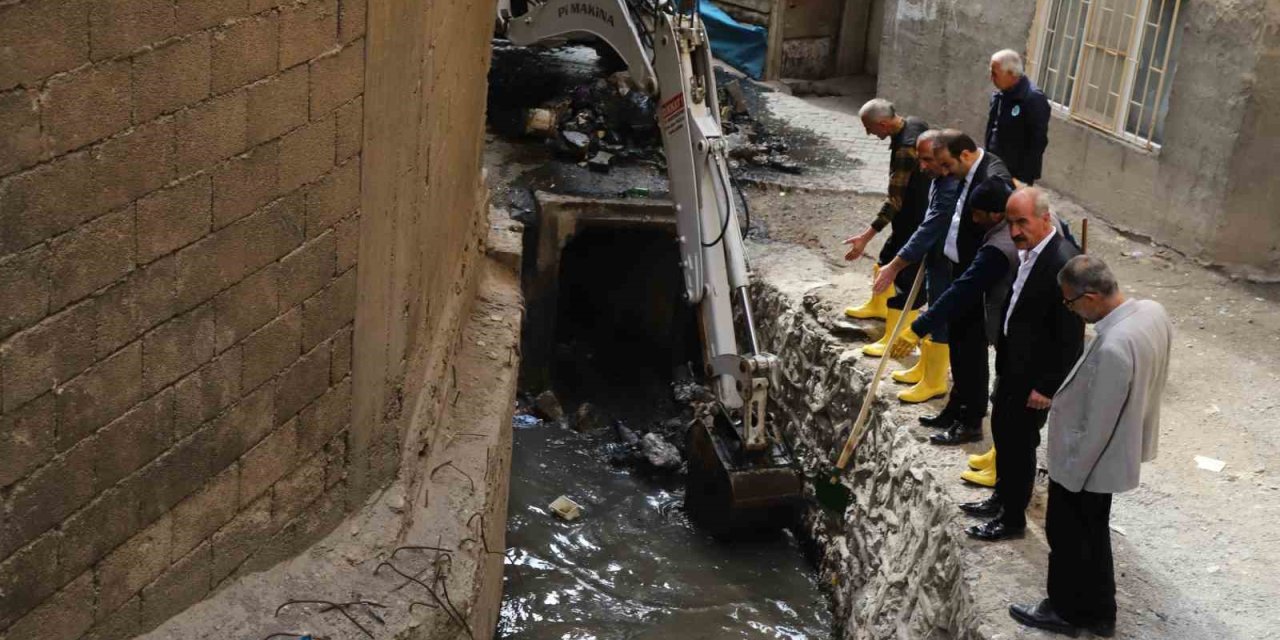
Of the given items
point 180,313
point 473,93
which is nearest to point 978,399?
point 473,93

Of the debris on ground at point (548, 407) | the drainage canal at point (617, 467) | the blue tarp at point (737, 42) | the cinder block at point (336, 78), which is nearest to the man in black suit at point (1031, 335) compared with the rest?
the drainage canal at point (617, 467)

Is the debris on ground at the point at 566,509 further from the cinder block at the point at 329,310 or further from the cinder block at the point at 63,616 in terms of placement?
the cinder block at the point at 63,616

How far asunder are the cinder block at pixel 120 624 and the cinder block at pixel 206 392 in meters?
0.55

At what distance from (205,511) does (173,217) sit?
3.60 ft

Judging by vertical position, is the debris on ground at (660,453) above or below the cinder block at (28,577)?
below

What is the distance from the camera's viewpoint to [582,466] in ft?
36.2

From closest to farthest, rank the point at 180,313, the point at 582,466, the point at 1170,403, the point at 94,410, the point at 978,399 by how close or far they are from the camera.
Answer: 1. the point at 94,410
2. the point at 180,313
3. the point at 978,399
4. the point at 1170,403
5. the point at 582,466

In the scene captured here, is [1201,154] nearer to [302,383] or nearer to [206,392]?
[302,383]

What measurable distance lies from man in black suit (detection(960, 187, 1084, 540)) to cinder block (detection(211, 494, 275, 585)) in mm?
3379

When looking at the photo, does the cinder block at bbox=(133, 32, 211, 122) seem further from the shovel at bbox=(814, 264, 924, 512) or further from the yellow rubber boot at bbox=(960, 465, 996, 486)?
the shovel at bbox=(814, 264, 924, 512)

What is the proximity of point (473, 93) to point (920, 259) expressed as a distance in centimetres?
280

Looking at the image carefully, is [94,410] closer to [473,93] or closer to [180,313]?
[180,313]

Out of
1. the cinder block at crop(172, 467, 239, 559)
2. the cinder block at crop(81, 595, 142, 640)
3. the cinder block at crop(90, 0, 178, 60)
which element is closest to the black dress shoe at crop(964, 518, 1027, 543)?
the cinder block at crop(172, 467, 239, 559)

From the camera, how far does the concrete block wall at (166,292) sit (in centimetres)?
345
